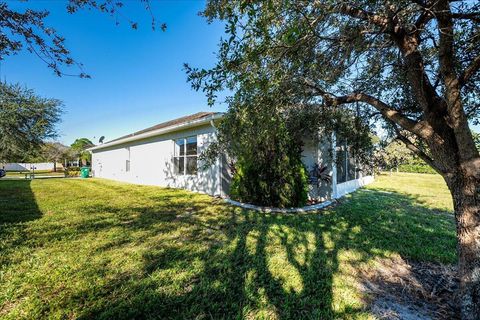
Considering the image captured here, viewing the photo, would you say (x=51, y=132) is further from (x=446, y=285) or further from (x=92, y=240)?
(x=446, y=285)

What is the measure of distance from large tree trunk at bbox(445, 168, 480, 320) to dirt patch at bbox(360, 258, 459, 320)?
10.4 inches

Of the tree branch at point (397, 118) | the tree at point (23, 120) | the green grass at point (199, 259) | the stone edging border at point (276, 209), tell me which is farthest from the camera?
the tree at point (23, 120)

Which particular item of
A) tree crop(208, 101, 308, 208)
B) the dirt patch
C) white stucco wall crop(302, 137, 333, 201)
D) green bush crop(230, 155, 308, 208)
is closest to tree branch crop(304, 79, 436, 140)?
the dirt patch

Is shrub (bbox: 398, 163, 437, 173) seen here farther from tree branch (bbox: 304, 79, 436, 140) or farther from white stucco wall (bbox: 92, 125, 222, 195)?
tree branch (bbox: 304, 79, 436, 140)

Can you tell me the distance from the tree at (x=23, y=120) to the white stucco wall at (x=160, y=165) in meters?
5.10

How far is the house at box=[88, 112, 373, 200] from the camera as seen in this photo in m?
8.73

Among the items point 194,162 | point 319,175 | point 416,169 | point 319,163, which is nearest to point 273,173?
point 319,175

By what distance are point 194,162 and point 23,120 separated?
1502cm

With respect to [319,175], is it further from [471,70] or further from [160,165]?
[160,165]

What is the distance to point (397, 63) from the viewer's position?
407 cm

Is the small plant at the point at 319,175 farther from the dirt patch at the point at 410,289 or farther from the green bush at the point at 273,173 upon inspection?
the dirt patch at the point at 410,289

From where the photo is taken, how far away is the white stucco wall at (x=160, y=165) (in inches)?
394

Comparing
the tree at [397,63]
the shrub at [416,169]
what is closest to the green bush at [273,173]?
the tree at [397,63]

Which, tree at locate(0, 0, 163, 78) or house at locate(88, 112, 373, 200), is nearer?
tree at locate(0, 0, 163, 78)
